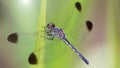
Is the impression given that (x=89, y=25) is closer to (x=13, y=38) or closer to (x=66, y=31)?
(x=66, y=31)

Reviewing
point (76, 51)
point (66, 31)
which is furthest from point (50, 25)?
point (76, 51)

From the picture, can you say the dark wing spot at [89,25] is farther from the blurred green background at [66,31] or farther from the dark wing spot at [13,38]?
the dark wing spot at [13,38]

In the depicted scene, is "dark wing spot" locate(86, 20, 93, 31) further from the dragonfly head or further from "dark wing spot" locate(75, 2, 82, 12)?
the dragonfly head

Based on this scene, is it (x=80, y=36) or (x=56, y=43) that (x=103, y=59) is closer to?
(x=80, y=36)

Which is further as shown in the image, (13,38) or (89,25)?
(89,25)

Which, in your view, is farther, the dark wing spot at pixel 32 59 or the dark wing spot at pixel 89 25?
the dark wing spot at pixel 89 25

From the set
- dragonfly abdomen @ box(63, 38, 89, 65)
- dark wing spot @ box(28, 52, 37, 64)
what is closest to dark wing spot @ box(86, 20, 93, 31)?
dragonfly abdomen @ box(63, 38, 89, 65)

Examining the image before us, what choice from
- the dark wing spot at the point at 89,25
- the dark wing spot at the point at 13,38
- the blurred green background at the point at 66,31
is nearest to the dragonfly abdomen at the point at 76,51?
the blurred green background at the point at 66,31

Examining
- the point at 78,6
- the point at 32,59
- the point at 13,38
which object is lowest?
the point at 32,59
